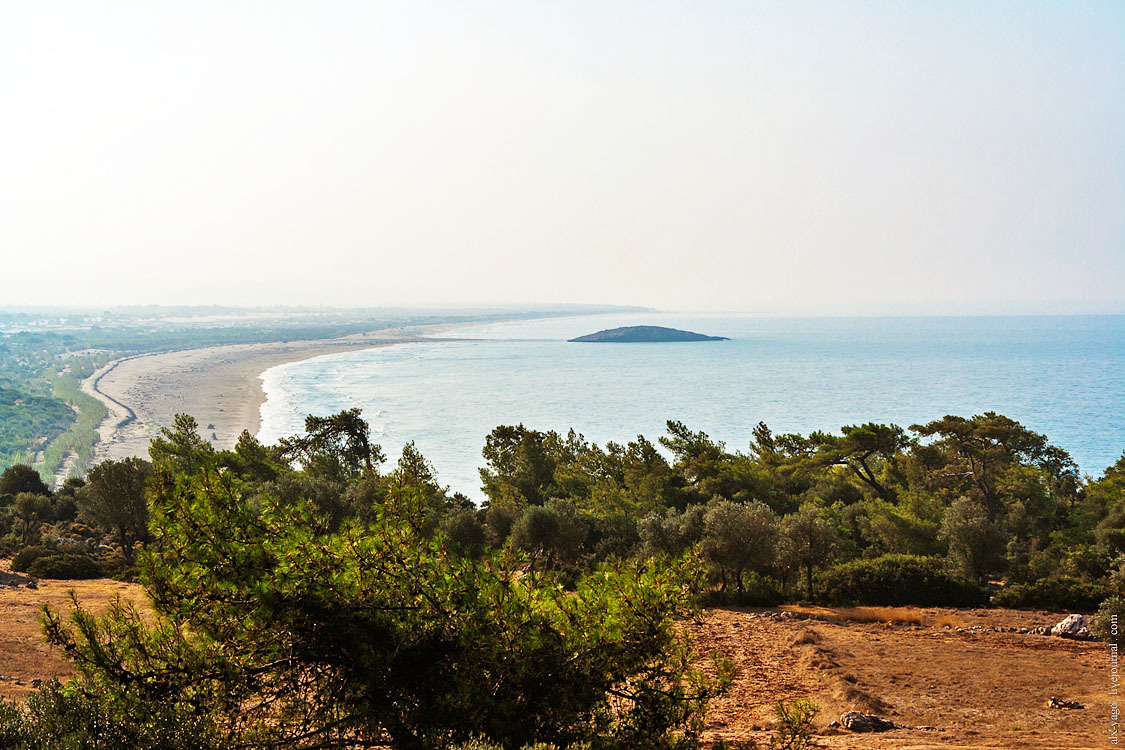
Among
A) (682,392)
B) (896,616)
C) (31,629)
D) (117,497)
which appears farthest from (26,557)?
(682,392)

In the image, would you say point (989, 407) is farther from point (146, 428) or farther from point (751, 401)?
point (146, 428)

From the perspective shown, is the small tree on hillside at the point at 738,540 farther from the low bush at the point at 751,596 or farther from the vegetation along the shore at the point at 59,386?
the vegetation along the shore at the point at 59,386

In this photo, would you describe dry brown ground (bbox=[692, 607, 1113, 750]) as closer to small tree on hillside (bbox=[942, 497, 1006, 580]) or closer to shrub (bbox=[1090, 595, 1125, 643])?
shrub (bbox=[1090, 595, 1125, 643])

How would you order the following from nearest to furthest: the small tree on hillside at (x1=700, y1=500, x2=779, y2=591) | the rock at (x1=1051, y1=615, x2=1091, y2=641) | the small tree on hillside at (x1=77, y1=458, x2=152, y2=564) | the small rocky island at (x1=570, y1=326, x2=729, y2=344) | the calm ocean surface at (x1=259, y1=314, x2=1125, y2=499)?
the rock at (x1=1051, y1=615, x2=1091, y2=641) → the small tree on hillside at (x1=700, y1=500, x2=779, y2=591) → the small tree on hillside at (x1=77, y1=458, x2=152, y2=564) → the calm ocean surface at (x1=259, y1=314, x2=1125, y2=499) → the small rocky island at (x1=570, y1=326, x2=729, y2=344)

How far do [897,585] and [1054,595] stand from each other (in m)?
3.70

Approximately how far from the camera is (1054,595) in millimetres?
17672

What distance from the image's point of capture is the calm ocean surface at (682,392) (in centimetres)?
6122

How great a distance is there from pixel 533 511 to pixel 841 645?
455 inches

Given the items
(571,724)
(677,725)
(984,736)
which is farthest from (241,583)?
(984,736)

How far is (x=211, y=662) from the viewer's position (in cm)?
528

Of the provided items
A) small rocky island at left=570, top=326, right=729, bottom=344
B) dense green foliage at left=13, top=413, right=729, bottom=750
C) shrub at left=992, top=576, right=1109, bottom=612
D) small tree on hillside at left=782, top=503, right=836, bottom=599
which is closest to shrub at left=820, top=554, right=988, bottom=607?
small tree on hillside at left=782, top=503, right=836, bottom=599

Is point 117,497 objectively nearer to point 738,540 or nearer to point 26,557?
point 26,557

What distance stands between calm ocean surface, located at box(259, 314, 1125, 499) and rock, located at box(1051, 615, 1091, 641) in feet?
104

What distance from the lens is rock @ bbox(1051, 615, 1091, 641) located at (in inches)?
560
